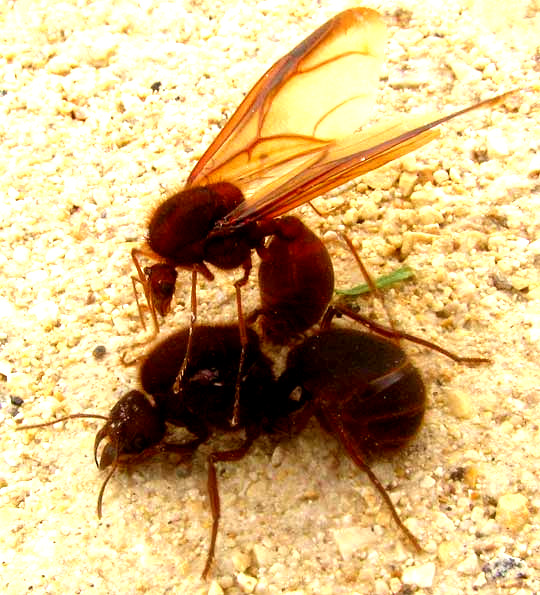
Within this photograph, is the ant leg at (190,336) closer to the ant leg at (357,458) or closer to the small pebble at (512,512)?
the ant leg at (357,458)

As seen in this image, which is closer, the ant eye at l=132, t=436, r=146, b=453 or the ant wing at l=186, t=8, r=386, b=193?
the ant eye at l=132, t=436, r=146, b=453

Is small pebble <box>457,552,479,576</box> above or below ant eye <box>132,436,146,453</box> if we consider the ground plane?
below

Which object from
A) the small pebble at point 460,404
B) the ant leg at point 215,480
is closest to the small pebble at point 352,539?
the ant leg at point 215,480

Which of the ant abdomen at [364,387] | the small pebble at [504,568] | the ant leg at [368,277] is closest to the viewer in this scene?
the small pebble at [504,568]

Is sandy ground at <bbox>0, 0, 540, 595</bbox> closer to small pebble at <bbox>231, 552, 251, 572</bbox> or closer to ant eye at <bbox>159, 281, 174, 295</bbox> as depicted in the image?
small pebble at <bbox>231, 552, 251, 572</bbox>

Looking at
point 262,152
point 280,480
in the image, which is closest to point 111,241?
point 262,152

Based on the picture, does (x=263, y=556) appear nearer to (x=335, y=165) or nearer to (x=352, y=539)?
(x=352, y=539)

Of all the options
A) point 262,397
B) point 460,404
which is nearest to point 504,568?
point 460,404

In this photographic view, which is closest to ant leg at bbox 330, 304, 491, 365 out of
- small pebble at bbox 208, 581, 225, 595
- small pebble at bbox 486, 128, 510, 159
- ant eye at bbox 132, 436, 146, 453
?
ant eye at bbox 132, 436, 146, 453
